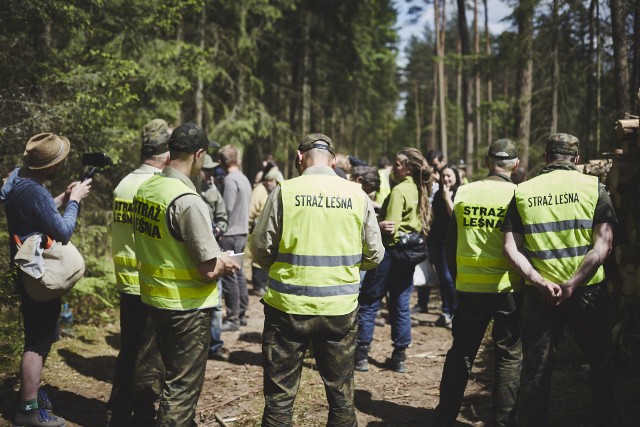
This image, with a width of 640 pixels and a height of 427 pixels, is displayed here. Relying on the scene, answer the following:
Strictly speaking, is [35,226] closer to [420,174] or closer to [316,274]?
[316,274]

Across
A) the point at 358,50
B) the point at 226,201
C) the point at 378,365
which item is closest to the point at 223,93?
the point at 358,50

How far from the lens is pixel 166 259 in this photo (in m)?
3.52

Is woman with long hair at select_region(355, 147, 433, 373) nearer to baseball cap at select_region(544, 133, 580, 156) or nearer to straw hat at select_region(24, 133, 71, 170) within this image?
baseball cap at select_region(544, 133, 580, 156)

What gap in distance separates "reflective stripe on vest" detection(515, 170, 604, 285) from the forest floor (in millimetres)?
1519

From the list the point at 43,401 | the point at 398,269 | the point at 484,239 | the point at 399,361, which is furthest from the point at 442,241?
the point at 43,401

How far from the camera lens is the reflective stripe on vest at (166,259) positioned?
3.48 metres

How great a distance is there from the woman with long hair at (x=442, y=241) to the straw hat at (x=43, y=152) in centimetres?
506

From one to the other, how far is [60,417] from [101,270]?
10.7 ft

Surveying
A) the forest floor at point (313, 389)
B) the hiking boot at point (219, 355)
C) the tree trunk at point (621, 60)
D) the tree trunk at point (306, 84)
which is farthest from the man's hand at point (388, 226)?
the tree trunk at point (306, 84)

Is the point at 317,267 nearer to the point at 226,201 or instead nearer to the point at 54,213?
the point at 54,213

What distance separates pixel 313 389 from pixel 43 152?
10.9 feet

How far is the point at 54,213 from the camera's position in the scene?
4137 mm

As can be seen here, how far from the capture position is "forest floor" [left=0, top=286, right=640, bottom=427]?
15.3ft

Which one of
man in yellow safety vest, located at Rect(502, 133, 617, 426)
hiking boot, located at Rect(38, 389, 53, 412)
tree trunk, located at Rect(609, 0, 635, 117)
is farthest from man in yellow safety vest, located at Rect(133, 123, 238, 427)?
tree trunk, located at Rect(609, 0, 635, 117)
